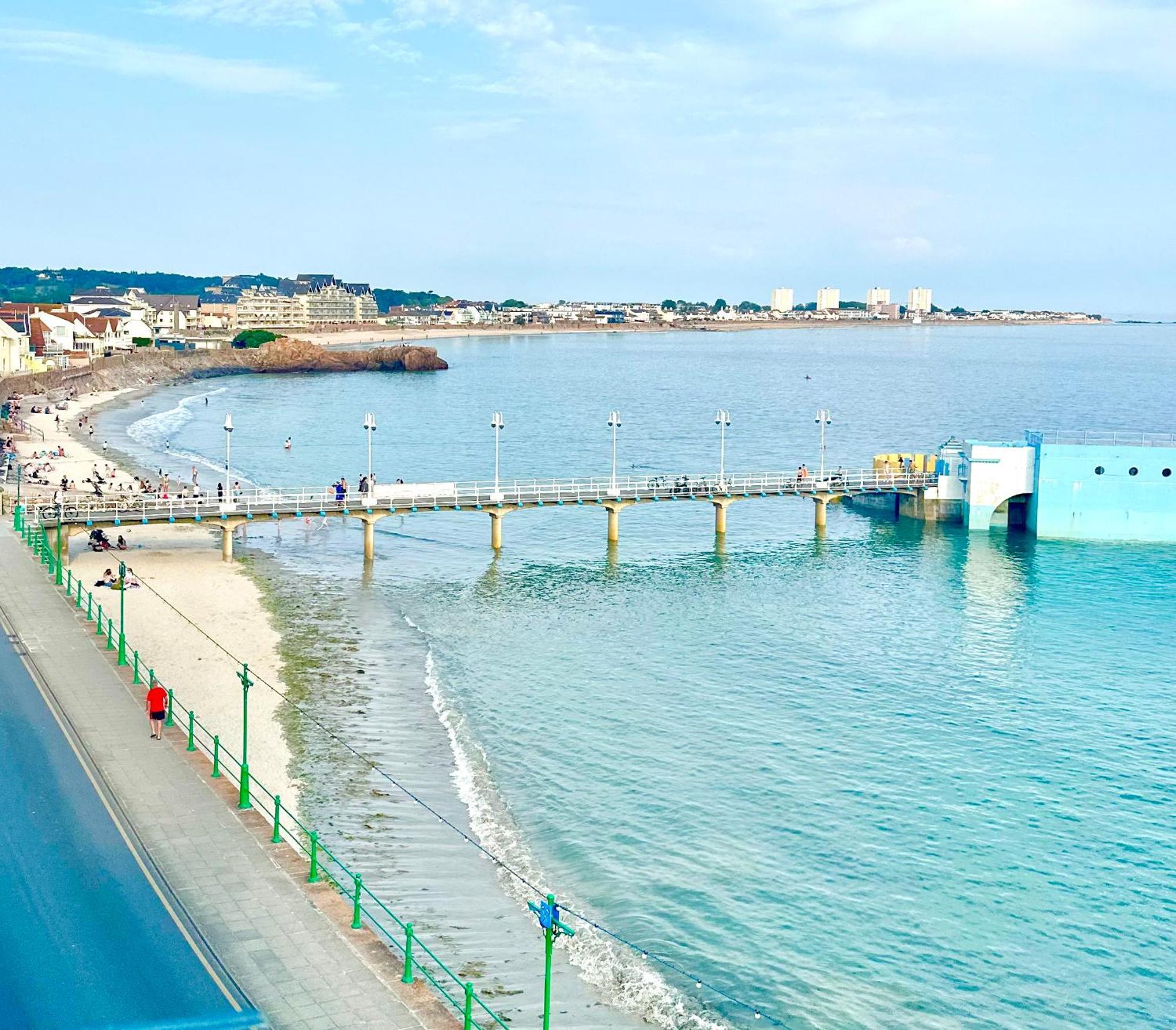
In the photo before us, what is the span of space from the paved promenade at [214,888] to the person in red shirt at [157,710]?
23cm

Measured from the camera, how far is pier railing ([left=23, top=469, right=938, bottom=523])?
47.3 meters

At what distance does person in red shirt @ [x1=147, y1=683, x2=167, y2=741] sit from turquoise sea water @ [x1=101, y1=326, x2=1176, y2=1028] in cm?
369

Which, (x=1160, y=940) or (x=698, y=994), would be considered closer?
(x=698, y=994)

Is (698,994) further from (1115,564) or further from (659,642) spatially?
(1115,564)

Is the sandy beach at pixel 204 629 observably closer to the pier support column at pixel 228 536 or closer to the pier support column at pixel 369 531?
the pier support column at pixel 228 536

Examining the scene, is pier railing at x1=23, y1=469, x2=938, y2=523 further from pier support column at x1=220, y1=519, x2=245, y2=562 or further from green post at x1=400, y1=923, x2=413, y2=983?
green post at x1=400, y1=923, x2=413, y2=983

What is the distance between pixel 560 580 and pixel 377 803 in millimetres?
23167

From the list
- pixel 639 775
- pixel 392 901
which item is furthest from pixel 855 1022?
pixel 639 775

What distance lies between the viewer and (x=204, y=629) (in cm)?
3869

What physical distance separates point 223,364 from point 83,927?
164546mm

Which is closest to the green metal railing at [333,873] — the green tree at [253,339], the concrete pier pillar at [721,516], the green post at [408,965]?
the green post at [408,965]

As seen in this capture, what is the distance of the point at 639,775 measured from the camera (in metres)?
29.2

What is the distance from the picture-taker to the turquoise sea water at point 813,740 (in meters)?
22.0

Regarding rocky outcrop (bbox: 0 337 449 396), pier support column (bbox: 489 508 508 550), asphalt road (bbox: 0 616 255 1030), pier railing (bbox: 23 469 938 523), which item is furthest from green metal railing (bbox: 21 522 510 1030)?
rocky outcrop (bbox: 0 337 449 396)
